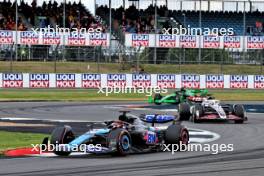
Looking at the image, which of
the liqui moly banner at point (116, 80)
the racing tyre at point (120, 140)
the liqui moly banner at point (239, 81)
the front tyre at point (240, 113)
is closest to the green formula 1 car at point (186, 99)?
the front tyre at point (240, 113)

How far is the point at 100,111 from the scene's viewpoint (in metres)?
29.8

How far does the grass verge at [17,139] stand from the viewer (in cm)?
1699

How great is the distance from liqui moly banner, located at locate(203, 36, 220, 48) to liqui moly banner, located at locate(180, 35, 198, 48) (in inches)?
28.0

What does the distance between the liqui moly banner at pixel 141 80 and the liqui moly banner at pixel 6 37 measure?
29.1ft

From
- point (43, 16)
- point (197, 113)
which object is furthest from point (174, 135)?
point (43, 16)

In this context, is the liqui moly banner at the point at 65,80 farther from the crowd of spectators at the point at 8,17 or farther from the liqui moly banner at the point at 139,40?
the liqui moly banner at the point at 139,40

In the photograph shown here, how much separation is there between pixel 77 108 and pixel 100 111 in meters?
2.24

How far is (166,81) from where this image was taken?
4750cm

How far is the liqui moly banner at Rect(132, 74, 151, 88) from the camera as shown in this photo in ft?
154

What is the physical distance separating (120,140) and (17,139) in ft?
17.1

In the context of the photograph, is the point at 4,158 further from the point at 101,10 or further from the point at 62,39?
the point at 101,10

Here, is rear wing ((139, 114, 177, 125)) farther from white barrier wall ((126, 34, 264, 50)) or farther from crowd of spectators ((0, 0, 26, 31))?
crowd of spectators ((0, 0, 26, 31))

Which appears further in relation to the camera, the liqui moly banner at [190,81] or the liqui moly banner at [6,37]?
the liqui moly banner at [6,37]

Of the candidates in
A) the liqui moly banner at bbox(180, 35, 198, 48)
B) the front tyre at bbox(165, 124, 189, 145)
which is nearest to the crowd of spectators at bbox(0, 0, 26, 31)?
the liqui moly banner at bbox(180, 35, 198, 48)
